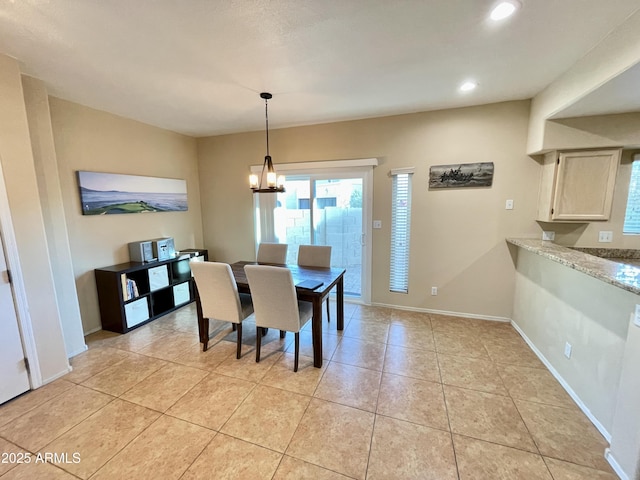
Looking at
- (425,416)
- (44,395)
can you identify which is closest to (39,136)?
(44,395)

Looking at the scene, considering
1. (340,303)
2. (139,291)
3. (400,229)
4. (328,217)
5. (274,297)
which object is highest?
(328,217)

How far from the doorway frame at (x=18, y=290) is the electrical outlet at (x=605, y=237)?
531cm

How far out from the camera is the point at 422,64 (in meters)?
2.13

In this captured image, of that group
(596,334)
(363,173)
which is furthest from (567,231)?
(363,173)

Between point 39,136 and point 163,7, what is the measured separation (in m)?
1.89

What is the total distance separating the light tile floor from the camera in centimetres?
151

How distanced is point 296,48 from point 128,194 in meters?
2.82

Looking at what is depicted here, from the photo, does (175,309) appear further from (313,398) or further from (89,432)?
(313,398)

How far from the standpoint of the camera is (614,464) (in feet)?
4.84

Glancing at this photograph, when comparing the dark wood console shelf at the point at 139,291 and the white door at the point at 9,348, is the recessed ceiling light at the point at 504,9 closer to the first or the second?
the white door at the point at 9,348

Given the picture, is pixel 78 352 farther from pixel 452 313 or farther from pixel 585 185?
pixel 585 185

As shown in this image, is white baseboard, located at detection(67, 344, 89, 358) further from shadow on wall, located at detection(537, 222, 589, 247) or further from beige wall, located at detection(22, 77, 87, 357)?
shadow on wall, located at detection(537, 222, 589, 247)

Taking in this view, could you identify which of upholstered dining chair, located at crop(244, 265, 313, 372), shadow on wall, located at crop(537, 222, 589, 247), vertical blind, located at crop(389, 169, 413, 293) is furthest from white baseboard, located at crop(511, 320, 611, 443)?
upholstered dining chair, located at crop(244, 265, 313, 372)

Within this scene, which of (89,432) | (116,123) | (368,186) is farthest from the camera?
(368,186)
